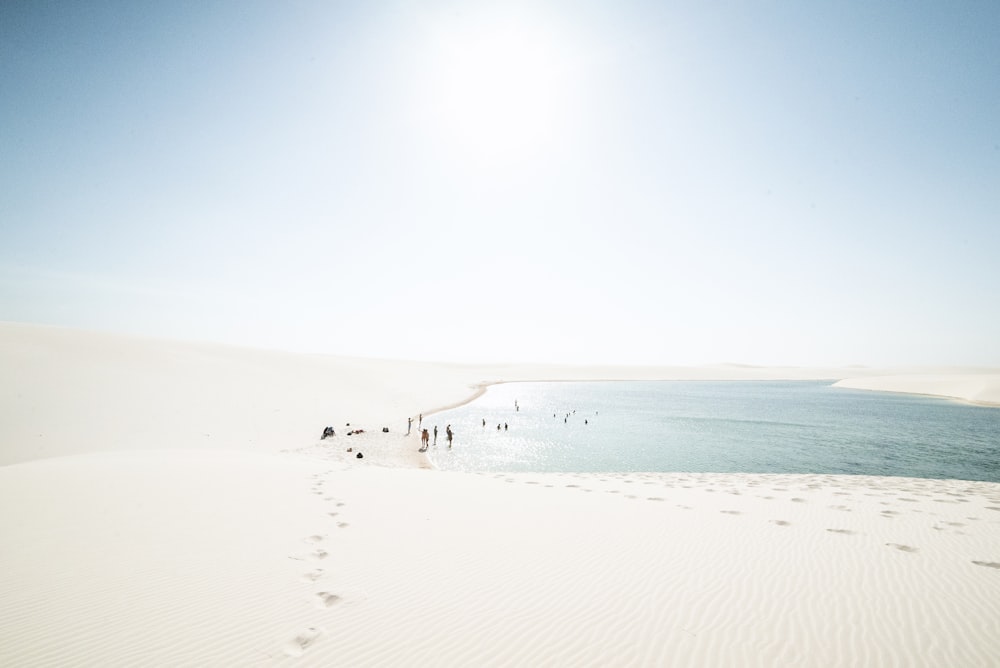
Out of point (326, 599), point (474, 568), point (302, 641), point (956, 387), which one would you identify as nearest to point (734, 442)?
point (474, 568)

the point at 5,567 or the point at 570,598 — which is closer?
the point at 570,598

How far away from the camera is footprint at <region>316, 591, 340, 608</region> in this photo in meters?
5.63

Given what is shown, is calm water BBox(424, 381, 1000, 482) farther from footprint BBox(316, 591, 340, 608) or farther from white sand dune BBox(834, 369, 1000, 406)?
white sand dune BBox(834, 369, 1000, 406)

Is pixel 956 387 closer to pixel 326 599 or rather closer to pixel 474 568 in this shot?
pixel 474 568

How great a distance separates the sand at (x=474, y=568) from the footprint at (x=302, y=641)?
3 centimetres

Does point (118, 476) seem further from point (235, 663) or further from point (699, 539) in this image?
point (699, 539)

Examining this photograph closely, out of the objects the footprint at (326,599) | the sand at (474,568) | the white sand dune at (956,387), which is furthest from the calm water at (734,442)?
the white sand dune at (956,387)

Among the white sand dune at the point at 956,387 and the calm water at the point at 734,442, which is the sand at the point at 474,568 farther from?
the white sand dune at the point at 956,387

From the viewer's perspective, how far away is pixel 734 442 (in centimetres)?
2889

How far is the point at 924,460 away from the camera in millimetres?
23109

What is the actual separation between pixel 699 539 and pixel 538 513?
3.67m

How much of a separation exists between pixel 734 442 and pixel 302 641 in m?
30.9

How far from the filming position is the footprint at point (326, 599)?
5633 mm

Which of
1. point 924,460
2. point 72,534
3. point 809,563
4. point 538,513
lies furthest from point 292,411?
point 924,460
